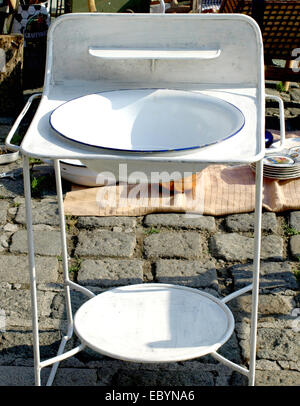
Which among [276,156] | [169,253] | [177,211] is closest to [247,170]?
[276,156]

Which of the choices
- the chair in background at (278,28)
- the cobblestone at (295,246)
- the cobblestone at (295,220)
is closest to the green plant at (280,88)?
the chair in background at (278,28)

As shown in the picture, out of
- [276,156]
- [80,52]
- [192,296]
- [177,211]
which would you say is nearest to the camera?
[80,52]

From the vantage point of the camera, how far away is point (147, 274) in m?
3.40

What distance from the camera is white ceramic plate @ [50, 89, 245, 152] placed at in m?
2.14

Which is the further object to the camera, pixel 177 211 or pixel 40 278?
pixel 177 211

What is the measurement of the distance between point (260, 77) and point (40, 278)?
1.73 meters

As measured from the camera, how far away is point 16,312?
10.1ft

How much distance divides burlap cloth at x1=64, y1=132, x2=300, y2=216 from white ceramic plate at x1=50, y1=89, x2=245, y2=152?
67.7 inches

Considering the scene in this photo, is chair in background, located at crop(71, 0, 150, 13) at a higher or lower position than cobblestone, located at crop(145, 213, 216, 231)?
higher

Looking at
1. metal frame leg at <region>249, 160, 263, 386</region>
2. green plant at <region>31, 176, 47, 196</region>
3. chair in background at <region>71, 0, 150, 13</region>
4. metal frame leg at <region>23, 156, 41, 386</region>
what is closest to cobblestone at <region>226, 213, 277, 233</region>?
green plant at <region>31, 176, 47, 196</region>

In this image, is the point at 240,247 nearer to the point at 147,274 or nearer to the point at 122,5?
the point at 147,274

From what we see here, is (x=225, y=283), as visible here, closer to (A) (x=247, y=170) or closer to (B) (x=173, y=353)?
(B) (x=173, y=353)

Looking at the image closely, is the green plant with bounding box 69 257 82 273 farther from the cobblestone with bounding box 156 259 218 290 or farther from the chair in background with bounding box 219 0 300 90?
the chair in background with bounding box 219 0 300 90

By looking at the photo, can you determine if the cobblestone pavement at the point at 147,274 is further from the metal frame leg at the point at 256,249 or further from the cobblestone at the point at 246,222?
the metal frame leg at the point at 256,249
